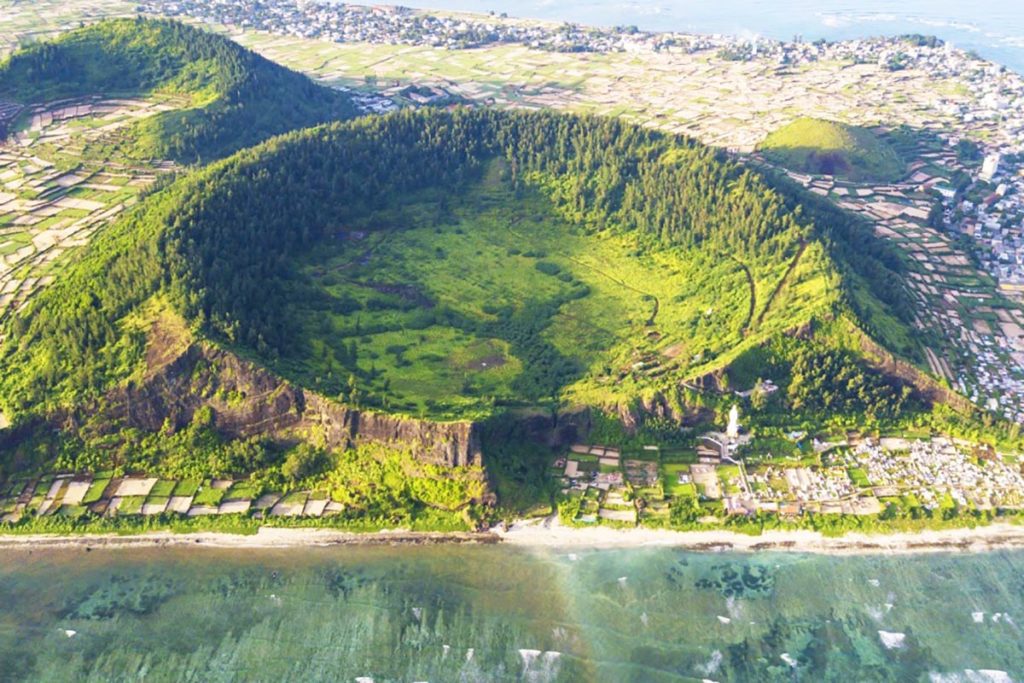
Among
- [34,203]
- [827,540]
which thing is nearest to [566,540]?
[827,540]

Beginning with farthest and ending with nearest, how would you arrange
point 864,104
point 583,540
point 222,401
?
point 864,104, point 222,401, point 583,540

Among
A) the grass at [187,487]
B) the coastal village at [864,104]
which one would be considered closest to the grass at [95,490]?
the grass at [187,487]

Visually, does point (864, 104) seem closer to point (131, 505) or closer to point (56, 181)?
point (56, 181)

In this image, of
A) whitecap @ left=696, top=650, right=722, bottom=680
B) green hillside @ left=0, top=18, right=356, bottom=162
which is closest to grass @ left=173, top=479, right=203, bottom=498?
whitecap @ left=696, top=650, right=722, bottom=680

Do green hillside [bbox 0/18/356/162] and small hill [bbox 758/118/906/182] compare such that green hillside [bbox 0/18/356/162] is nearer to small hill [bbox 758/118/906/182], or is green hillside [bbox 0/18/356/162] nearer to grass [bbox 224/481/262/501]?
grass [bbox 224/481/262/501]

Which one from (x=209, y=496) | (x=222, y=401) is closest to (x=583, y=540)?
Result: (x=209, y=496)

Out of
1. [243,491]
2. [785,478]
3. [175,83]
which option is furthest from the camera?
[175,83]

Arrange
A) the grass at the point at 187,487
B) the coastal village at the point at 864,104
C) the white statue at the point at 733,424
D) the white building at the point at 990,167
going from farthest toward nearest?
the white building at the point at 990,167 < the coastal village at the point at 864,104 < the white statue at the point at 733,424 < the grass at the point at 187,487

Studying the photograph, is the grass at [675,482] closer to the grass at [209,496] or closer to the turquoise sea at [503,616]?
the turquoise sea at [503,616]
